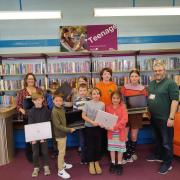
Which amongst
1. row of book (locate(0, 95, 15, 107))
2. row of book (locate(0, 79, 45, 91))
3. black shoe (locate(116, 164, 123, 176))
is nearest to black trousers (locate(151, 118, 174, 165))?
black shoe (locate(116, 164, 123, 176))

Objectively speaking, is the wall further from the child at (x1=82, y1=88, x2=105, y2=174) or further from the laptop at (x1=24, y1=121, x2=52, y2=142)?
the laptop at (x1=24, y1=121, x2=52, y2=142)

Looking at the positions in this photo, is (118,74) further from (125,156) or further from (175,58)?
(125,156)

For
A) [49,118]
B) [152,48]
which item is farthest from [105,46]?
[49,118]

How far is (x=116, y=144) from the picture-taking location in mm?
3322

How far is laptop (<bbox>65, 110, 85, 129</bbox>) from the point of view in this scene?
3.33 m

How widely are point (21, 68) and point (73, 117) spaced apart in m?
2.26

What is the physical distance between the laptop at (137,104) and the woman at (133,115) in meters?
0.09

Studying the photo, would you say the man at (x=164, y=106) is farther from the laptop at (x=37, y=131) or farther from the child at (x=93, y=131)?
the laptop at (x=37, y=131)

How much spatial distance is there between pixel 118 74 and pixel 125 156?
2.14 m

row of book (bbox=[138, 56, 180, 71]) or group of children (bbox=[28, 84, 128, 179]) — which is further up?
row of book (bbox=[138, 56, 180, 71])

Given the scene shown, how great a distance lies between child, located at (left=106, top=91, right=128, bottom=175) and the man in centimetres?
48

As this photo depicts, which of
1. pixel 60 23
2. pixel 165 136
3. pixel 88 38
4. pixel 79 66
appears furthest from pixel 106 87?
pixel 60 23

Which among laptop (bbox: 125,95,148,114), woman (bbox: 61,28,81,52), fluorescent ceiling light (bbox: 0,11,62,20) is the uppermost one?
fluorescent ceiling light (bbox: 0,11,62,20)

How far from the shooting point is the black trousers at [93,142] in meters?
3.34
